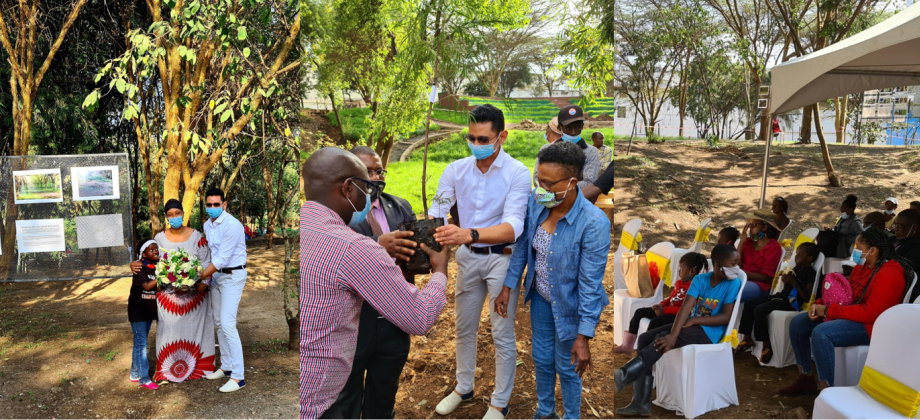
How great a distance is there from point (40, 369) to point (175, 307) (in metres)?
0.98

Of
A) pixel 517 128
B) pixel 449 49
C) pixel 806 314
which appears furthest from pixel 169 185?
pixel 806 314

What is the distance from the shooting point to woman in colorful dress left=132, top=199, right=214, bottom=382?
14.2 feet

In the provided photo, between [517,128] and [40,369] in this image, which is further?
[40,369]

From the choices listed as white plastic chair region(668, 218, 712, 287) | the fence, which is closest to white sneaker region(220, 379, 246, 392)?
the fence

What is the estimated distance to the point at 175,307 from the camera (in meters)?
4.50

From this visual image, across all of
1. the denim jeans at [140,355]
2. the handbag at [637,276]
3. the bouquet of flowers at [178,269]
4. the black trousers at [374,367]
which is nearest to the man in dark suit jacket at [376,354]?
the black trousers at [374,367]

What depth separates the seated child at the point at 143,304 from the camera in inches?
168

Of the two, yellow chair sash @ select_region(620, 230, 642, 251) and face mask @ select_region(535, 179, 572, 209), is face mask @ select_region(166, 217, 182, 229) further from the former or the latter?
yellow chair sash @ select_region(620, 230, 642, 251)

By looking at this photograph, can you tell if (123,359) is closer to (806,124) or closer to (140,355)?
(140,355)

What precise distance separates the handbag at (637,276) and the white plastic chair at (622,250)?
0.02 m

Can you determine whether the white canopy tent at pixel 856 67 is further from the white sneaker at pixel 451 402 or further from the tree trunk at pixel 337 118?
the tree trunk at pixel 337 118

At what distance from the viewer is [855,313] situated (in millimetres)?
1556

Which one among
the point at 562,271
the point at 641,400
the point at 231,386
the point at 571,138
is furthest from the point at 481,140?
the point at 231,386

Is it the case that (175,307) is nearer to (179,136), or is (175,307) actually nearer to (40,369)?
(40,369)
